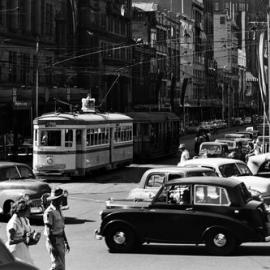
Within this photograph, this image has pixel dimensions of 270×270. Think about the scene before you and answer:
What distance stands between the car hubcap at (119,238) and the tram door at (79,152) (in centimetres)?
1655

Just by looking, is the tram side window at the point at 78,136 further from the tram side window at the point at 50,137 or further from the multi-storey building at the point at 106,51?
the multi-storey building at the point at 106,51

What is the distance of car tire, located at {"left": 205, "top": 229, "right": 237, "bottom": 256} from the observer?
1296cm

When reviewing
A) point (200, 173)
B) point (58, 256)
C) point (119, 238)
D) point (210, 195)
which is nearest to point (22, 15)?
point (200, 173)

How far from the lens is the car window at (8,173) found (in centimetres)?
1898

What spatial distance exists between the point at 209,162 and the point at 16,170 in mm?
5518

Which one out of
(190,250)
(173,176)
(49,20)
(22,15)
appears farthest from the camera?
(49,20)

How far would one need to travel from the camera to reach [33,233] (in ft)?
31.8

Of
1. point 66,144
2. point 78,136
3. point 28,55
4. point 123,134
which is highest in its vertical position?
point 28,55

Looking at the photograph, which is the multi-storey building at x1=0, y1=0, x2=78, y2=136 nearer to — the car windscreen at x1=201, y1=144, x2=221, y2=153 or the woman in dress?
the car windscreen at x1=201, y1=144, x2=221, y2=153

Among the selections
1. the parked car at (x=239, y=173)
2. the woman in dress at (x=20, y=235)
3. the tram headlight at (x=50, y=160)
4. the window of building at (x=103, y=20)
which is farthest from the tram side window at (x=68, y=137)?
the window of building at (x=103, y=20)

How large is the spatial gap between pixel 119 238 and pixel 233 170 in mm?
7259

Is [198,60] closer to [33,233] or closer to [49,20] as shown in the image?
[49,20]

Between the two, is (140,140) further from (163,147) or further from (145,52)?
(145,52)

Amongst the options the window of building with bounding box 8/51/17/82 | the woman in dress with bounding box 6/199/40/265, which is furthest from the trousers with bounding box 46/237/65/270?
the window of building with bounding box 8/51/17/82
